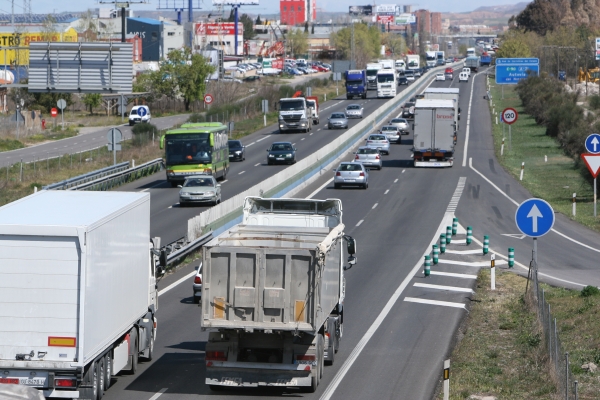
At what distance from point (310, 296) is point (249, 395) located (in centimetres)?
214

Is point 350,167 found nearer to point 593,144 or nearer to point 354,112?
point 593,144

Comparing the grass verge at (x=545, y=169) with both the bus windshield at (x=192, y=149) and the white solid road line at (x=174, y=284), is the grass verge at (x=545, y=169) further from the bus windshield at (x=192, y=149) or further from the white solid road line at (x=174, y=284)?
the white solid road line at (x=174, y=284)

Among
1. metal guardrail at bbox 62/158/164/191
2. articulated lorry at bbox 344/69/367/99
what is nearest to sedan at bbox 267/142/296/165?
metal guardrail at bbox 62/158/164/191

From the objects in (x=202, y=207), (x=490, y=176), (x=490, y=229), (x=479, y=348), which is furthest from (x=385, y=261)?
(x=490, y=176)

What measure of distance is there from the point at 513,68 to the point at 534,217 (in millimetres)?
76800

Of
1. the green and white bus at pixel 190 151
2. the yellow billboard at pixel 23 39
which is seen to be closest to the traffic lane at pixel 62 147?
the green and white bus at pixel 190 151

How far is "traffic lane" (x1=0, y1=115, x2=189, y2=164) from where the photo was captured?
2423 inches

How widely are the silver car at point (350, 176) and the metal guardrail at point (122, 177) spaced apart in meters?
10.8

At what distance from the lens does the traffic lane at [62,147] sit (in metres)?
61.6

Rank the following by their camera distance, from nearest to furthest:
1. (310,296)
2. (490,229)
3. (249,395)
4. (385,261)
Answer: (310,296) < (249,395) < (385,261) < (490,229)

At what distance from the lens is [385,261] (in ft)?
96.3

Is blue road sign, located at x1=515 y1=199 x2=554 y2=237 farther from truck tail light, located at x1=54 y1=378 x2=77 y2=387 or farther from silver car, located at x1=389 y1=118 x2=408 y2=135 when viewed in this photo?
silver car, located at x1=389 y1=118 x2=408 y2=135

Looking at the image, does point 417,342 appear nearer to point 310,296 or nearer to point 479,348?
point 479,348

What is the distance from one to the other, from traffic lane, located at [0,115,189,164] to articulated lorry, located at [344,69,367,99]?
27598mm
